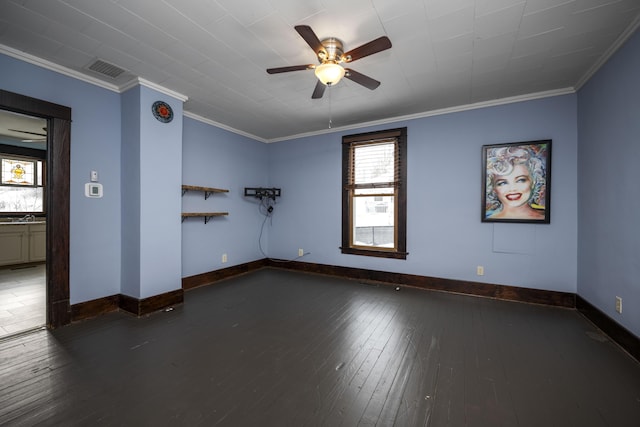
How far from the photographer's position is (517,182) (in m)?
3.42

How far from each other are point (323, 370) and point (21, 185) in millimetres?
7353

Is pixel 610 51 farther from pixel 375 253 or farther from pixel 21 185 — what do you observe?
pixel 21 185

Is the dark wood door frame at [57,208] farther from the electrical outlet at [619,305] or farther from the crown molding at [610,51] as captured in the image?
the electrical outlet at [619,305]

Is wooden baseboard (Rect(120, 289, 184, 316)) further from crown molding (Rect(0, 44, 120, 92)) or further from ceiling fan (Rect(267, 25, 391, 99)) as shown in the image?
ceiling fan (Rect(267, 25, 391, 99))

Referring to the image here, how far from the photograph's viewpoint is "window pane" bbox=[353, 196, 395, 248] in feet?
14.3

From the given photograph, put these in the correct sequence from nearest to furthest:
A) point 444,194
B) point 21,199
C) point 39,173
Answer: point 444,194, point 21,199, point 39,173

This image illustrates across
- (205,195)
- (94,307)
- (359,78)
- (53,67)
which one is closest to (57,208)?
(94,307)

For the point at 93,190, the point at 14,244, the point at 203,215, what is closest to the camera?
the point at 93,190

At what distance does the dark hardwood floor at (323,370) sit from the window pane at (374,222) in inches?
55.4

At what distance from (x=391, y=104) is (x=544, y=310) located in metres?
3.20

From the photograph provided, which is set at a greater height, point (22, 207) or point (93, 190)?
point (93, 190)

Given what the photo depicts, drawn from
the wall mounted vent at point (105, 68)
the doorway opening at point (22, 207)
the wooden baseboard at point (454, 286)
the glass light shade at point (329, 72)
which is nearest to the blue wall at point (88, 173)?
the wall mounted vent at point (105, 68)

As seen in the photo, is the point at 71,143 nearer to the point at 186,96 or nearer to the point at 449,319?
the point at 186,96

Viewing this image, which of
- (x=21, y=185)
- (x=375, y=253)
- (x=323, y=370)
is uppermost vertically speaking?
(x=21, y=185)
